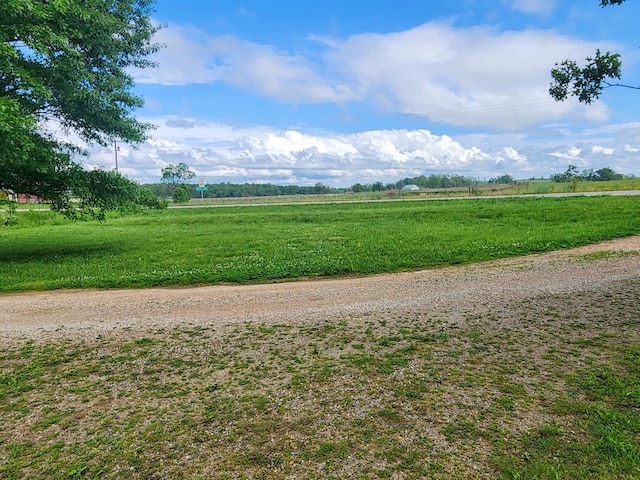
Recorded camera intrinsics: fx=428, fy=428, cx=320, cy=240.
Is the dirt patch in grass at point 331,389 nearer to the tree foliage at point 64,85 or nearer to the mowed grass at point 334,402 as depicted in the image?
the mowed grass at point 334,402

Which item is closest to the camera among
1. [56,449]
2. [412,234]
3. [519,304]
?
[56,449]

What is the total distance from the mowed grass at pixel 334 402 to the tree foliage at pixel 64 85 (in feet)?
30.0

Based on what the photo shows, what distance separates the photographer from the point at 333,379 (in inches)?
187

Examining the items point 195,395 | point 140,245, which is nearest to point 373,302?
point 195,395

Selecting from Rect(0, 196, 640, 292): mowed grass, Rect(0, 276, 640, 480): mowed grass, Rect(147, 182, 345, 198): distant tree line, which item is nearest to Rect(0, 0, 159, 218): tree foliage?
Rect(0, 196, 640, 292): mowed grass

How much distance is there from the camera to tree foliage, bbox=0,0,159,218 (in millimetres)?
11984

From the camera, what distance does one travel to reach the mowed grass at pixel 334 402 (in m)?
3.37

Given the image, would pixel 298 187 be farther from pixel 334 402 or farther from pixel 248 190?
pixel 334 402

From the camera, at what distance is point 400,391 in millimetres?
4410

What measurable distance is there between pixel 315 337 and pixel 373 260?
7137 millimetres

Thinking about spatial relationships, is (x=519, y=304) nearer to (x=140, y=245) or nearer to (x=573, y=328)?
(x=573, y=328)

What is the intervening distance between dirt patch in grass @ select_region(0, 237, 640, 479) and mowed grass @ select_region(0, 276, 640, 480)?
2 centimetres

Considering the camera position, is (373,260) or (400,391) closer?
(400,391)

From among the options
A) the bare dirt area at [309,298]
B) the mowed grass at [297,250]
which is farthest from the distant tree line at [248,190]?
the bare dirt area at [309,298]
